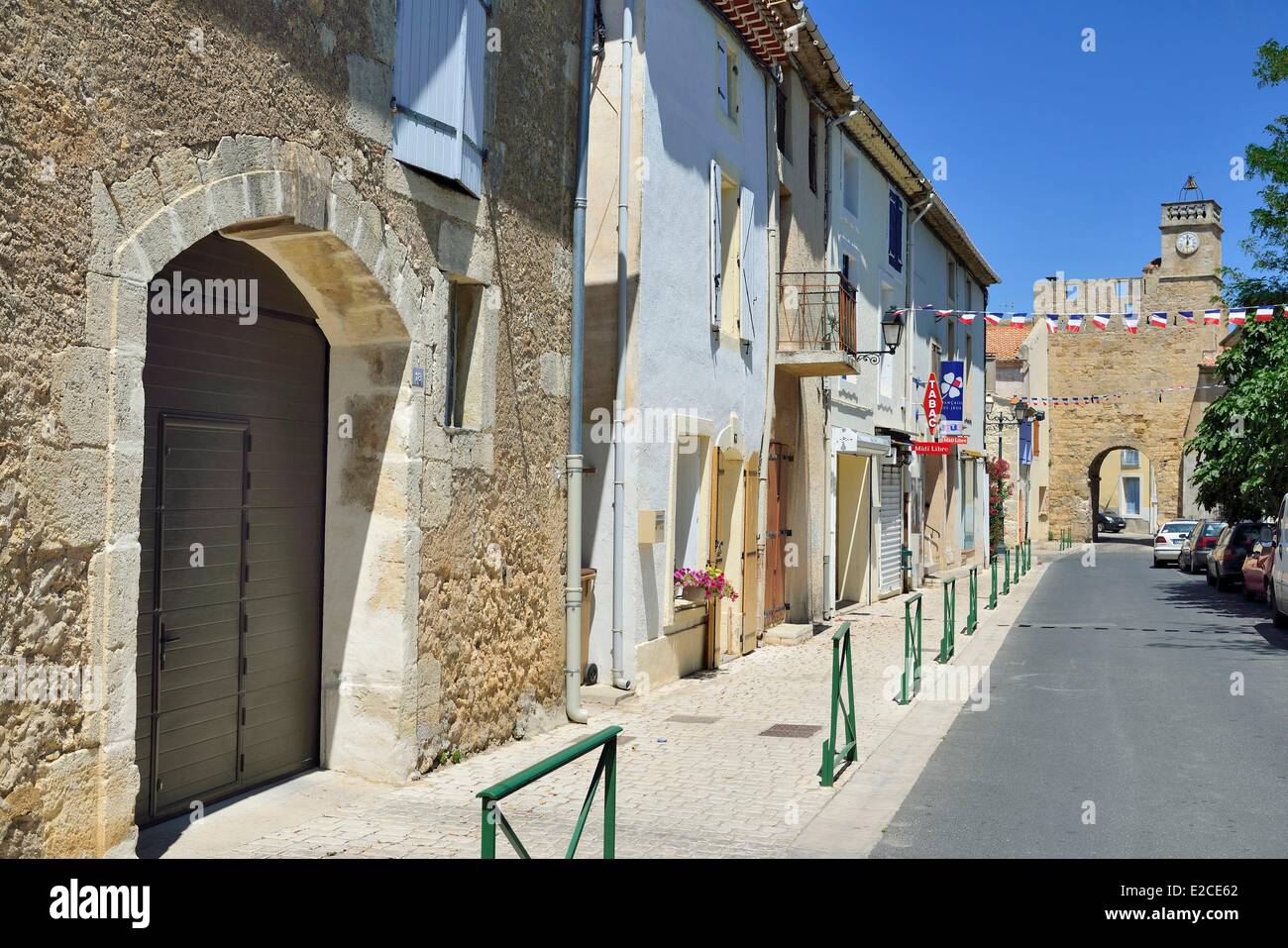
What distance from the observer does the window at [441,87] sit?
6.49m

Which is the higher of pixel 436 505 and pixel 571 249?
pixel 571 249

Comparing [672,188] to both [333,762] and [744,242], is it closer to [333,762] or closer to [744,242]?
[744,242]

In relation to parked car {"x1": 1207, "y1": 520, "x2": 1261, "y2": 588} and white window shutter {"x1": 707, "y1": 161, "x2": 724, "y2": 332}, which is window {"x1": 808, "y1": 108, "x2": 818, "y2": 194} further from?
parked car {"x1": 1207, "y1": 520, "x2": 1261, "y2": 588}

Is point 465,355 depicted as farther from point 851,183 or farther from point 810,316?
point 851,183

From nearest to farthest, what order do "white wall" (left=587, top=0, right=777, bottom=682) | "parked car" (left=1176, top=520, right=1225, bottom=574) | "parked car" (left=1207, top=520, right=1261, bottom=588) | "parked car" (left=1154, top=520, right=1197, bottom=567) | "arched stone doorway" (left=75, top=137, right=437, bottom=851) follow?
"arched stone doorway" (left=75, top=137, right=437, bottom=851)
"white wall" (left=587, top=0, right=777, bottom=682)
"parked car" (left=1207, top=520, right=1261, bottom=588)
"parked car" (left=1176, top=520, right=1225, bottom=574)
"parked car" (left=1154, top=520, right=1197, bottom=567)

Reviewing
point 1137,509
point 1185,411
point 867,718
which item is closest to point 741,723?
point 867,718

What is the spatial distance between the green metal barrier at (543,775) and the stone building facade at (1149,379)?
149ft

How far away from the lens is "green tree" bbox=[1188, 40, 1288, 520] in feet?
56.6

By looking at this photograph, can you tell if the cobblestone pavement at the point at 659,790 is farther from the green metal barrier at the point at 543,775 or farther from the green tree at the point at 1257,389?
the green tree at the point at 1257,389

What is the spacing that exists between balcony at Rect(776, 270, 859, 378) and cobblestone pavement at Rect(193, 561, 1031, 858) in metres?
5.05

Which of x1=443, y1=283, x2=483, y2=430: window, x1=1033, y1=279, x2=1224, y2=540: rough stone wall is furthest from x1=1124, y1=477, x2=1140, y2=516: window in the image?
x1=443, y1=283, x2=483, y2=430: window

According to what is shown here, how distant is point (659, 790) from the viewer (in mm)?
6676

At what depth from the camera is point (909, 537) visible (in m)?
22.7
